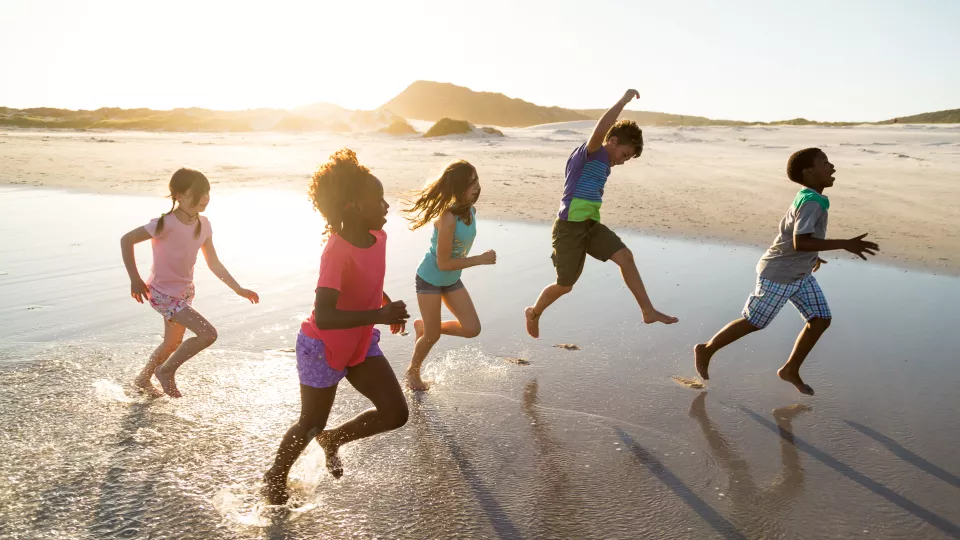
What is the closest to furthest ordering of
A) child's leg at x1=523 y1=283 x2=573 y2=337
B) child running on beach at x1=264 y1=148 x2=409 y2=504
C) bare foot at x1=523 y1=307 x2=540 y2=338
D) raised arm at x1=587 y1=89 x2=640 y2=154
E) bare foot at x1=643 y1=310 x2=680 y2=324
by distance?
1. child running on beach at x1=264 y1=148 x2=409 y2=504
2. raised arm at x1=587 y1=89 x2=640 y2=154
3. bare foot at x1=643 y1=310 x2=680 y2=324
4. child's leg at x1=523 y1=283 x2=573 y2=337
5. bare foot at x1=523 y1=307 x2=540 y2=338

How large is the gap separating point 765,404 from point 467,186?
7.62ft

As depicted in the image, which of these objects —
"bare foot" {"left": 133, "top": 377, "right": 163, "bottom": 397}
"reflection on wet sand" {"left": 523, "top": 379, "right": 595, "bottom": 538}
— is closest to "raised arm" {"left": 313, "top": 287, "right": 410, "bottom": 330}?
"reflection on wet sand" {"left": 523, "top": 379, "right": 595, "bottom": 538}

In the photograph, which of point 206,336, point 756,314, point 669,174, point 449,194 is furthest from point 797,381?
point 669,174

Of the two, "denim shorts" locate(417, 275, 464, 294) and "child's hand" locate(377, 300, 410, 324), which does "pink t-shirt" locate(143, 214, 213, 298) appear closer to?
"denim shorts" locate(417, 275, 464, 294)

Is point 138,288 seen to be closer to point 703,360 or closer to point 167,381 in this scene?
point 167,381

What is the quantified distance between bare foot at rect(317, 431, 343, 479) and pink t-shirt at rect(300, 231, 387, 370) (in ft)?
1.65

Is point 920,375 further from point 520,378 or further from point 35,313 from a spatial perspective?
point 35,313

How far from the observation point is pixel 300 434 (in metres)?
3.06

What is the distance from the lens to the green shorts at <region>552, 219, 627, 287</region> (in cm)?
523

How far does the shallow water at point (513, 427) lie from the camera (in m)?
3.06

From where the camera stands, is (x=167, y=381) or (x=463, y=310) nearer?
(x=167, y=381)

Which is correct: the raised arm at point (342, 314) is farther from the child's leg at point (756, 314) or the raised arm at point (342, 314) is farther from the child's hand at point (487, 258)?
the child's leg at point (756, 314)

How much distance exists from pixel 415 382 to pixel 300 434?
5.13ft

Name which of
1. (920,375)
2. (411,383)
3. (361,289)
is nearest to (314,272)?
(411,383)
